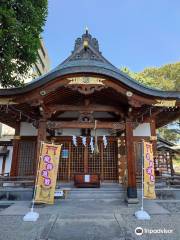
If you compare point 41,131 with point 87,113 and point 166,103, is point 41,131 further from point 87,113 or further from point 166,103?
point 166,103

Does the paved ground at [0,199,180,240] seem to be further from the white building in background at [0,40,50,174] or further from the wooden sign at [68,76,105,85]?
the white building in background at [0,40,50,174]

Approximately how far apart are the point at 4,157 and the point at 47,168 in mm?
12586

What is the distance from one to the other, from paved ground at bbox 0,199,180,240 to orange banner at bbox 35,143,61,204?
57cm

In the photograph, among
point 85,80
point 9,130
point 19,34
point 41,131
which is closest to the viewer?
point 19,34

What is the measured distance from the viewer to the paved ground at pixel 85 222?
197 inches

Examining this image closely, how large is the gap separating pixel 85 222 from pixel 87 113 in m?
4.58

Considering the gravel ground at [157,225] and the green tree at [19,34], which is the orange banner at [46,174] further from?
the green tree at [19,34]

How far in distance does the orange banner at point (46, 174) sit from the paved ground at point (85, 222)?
0.57 metres

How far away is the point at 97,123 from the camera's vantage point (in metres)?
8.57

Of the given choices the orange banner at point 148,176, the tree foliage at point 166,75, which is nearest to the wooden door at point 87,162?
the orange banner at point 148,176

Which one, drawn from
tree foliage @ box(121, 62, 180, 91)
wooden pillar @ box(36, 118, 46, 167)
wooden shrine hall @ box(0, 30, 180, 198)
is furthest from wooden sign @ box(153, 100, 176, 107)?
tree foliage @ box(121, 62, 180, 91)

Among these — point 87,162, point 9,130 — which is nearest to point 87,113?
point 87,162

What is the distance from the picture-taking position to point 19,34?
23.6 feet

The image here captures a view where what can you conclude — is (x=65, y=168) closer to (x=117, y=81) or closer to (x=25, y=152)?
(x=25, y=152)
